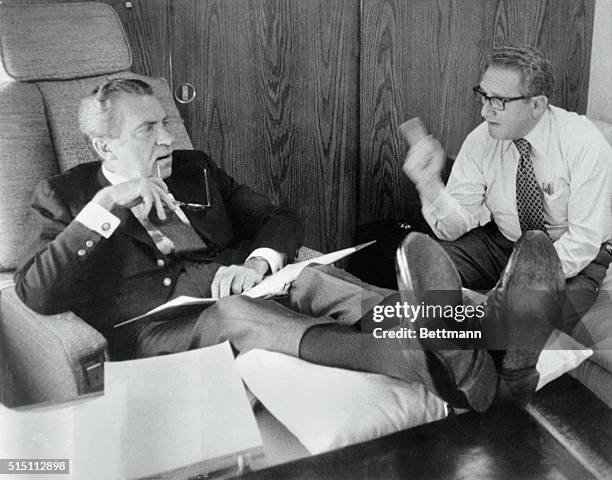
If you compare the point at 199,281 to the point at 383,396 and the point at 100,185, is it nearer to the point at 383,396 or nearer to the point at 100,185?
the point at 100,185

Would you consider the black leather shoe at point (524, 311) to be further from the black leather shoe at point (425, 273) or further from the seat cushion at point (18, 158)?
the seat cushion at point (18, 158)

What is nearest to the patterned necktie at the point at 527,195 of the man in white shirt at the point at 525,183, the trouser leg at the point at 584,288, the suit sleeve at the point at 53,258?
the man in white shirt at the point at 525,183

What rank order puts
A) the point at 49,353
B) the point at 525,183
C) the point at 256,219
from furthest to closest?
the point at 256,219 < the point at 525,183 < the point at 49,353

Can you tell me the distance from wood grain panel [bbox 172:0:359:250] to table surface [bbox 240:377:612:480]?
0.52 meters

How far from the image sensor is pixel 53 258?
0.99 meters

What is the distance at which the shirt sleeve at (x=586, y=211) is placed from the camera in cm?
111

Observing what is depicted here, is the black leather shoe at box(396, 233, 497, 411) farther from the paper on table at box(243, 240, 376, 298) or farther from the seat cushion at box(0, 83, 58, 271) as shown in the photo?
the seat cushion at box(0, 83, 58, 271)

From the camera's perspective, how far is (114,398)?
920 mm

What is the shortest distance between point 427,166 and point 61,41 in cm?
66

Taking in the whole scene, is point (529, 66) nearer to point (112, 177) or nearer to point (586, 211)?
point (586, 211)

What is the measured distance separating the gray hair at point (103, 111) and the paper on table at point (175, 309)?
0.29 m

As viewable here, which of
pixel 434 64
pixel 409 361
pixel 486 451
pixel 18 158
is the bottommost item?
pixel 486 451

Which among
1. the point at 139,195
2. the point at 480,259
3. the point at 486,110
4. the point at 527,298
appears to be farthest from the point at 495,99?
the point at 139,195

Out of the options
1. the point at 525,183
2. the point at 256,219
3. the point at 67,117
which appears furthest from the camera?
the point at 256,219
